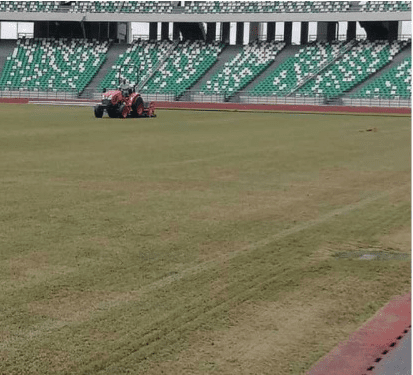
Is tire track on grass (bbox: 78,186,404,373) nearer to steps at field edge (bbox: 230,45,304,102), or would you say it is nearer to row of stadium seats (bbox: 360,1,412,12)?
steps at field edge (bbox: 230,45,304,102)

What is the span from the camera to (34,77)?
71.4 metres

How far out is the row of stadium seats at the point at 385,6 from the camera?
65.1 meters

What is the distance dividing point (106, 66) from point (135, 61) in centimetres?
257

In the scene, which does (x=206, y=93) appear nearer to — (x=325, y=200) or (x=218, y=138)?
(x=218, y=138)

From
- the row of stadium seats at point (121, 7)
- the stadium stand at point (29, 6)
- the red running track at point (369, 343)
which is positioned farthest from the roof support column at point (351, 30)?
the red running track at point (369, 343)

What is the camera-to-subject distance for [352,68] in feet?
209

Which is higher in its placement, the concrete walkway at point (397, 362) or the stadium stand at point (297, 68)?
the stadium stand at point (297, 68)

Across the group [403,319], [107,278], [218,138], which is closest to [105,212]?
[107,278]

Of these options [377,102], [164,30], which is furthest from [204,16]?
[377,102]

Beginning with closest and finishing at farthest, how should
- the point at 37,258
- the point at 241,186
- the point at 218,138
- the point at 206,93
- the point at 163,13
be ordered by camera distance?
the point at 37,258 < the point at 241,186 < the point at 218,138 < the point at 206,93 < the point at 163,13

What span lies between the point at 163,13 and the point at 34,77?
12349 millimetres

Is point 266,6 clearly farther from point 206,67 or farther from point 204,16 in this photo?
point 206,67

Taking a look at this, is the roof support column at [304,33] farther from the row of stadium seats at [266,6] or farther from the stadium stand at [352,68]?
the stadium stand at [352,68]

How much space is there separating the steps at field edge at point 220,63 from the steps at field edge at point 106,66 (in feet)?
28.3
